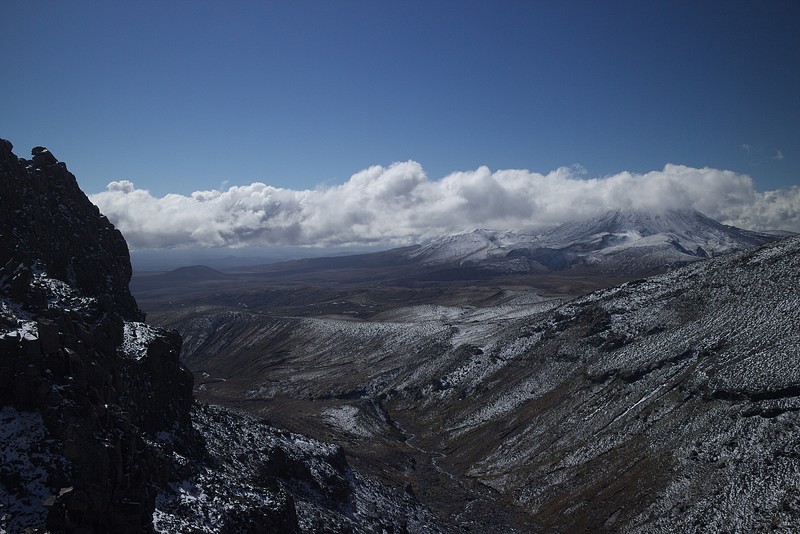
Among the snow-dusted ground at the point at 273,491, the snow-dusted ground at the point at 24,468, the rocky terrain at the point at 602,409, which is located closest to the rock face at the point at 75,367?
the snow-dusted ground at the point at 24,468

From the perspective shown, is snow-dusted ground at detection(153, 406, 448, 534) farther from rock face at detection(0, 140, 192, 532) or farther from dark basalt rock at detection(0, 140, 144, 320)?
dark basalt rock at detection(0, 140, 144, 320)

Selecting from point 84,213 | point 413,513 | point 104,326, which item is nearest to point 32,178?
point 84,213

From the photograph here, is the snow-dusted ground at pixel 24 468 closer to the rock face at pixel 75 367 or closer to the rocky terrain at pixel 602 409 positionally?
the rock face at pixel 75 367

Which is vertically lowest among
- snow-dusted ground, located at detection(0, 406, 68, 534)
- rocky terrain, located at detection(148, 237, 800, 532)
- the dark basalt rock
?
rocky terrain, located at detection(148, 237, 800, 532)

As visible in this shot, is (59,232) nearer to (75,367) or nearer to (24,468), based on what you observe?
(75,367)

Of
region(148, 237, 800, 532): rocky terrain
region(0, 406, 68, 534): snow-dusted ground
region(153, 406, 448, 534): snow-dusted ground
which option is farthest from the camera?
region(148, 237, 800, 532): rocky terrain

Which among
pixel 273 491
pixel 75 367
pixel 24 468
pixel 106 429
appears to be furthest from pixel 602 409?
pixel 24 468

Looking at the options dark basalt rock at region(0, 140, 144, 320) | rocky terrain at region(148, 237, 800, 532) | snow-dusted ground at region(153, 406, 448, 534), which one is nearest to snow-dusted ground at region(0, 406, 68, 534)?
snow-dusted ground at region(153, 406, 448, 534)
